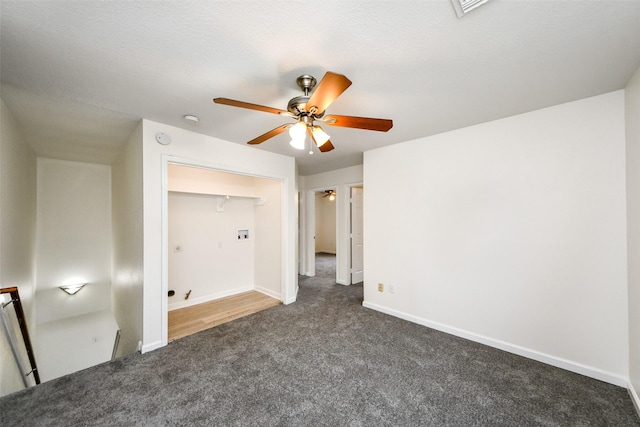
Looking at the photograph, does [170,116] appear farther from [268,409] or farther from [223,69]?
[268,409]

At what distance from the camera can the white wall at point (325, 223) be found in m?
9.30

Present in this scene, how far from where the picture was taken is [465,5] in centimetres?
116

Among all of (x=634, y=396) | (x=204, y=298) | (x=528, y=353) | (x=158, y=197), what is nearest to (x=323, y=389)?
(x=528, y=353)

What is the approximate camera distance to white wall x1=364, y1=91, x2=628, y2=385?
2021mm

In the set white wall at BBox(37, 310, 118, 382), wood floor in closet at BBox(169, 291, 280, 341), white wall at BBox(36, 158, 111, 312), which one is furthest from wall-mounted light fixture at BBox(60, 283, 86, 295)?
wood floor in closet at BBox(169, 291, 280, 341)

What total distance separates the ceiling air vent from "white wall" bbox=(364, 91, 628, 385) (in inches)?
68.2

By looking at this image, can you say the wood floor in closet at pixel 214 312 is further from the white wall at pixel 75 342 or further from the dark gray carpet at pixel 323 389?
the white wall at pixel 75 342

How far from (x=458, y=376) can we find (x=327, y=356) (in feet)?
3.78

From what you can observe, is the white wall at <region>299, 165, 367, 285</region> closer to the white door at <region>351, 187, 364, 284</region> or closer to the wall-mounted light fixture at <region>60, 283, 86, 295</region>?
the white door at <region>351, 187, 364, 284</region>

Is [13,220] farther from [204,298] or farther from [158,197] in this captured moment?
[204,298]

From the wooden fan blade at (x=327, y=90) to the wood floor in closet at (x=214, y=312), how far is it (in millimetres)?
2925

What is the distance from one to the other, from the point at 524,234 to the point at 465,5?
215 cm

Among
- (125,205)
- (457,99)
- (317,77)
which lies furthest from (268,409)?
(125,205)

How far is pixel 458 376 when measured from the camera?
2076mm
